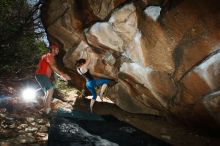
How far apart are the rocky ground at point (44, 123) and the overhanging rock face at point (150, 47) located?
1.44 feet

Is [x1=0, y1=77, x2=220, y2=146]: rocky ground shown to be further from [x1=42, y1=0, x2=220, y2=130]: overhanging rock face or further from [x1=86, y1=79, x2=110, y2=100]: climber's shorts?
[x1=86, y1=79, x2=110, y2=100]: climber's shorts

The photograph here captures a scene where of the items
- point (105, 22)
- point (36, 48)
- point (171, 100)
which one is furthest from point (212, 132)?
point (36, 48)

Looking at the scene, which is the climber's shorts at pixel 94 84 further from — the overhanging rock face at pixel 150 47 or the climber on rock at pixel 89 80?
the overhanging rock face at pixel 150 47

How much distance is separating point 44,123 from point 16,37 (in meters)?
4.57

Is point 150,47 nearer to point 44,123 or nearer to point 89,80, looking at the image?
point 89,80

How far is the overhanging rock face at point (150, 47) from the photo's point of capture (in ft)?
20.7

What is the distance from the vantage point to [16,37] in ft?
35.1

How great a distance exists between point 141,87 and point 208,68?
243 cm

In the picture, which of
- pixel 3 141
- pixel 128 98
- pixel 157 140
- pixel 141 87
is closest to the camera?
pixel 3 141

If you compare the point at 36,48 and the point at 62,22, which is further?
the point at 36,48

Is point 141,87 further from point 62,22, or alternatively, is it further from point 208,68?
point 62,22

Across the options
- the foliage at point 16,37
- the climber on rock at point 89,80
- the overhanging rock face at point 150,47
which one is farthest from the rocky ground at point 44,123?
the foliage at point 16,37

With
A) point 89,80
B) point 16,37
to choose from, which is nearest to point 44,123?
point 89,80

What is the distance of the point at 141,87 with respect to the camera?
27.1ft
